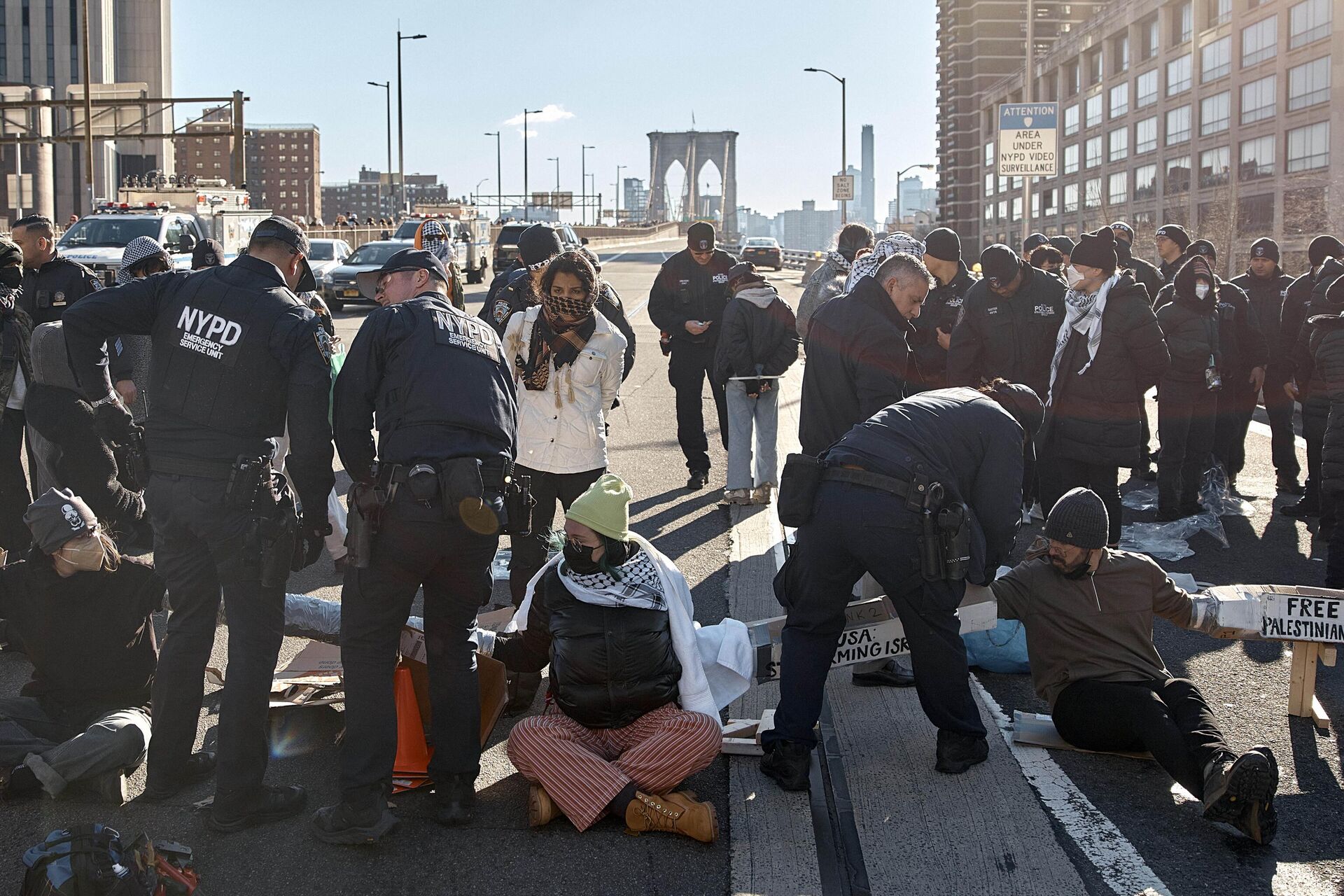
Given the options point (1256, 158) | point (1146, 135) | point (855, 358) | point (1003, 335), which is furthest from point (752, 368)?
point (1146, 135)

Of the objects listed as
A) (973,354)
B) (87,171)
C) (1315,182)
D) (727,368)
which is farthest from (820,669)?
(1315,182)

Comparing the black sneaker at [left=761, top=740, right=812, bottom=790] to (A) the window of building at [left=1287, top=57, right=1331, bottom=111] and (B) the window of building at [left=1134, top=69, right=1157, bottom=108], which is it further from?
(B) the window of building at [left=1134, top=69, right=1157, bottom=108]

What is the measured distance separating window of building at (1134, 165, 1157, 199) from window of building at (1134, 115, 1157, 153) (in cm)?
116

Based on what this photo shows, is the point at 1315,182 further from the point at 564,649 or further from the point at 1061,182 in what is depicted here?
the point at 564,649

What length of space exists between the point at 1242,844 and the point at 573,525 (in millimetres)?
2517

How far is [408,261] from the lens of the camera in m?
4.69

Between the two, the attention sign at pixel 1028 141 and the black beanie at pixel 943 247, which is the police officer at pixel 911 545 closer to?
the black beanie at pixel 943 247

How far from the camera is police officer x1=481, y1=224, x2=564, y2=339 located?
22.1ft

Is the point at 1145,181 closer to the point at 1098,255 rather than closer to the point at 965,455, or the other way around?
the point at 1098,255

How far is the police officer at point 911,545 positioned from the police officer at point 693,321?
5548 millimetres

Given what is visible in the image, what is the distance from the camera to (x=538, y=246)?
295 inches

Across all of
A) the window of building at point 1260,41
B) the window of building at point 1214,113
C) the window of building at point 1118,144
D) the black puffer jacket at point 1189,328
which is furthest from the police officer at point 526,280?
the window of building at point 1118,144

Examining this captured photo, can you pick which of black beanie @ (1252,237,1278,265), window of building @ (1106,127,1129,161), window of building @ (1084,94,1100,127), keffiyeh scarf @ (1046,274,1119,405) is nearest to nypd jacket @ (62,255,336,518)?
keffiyeh scarf @ (1046,274,1119,405)

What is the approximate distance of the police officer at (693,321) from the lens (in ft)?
34.6
